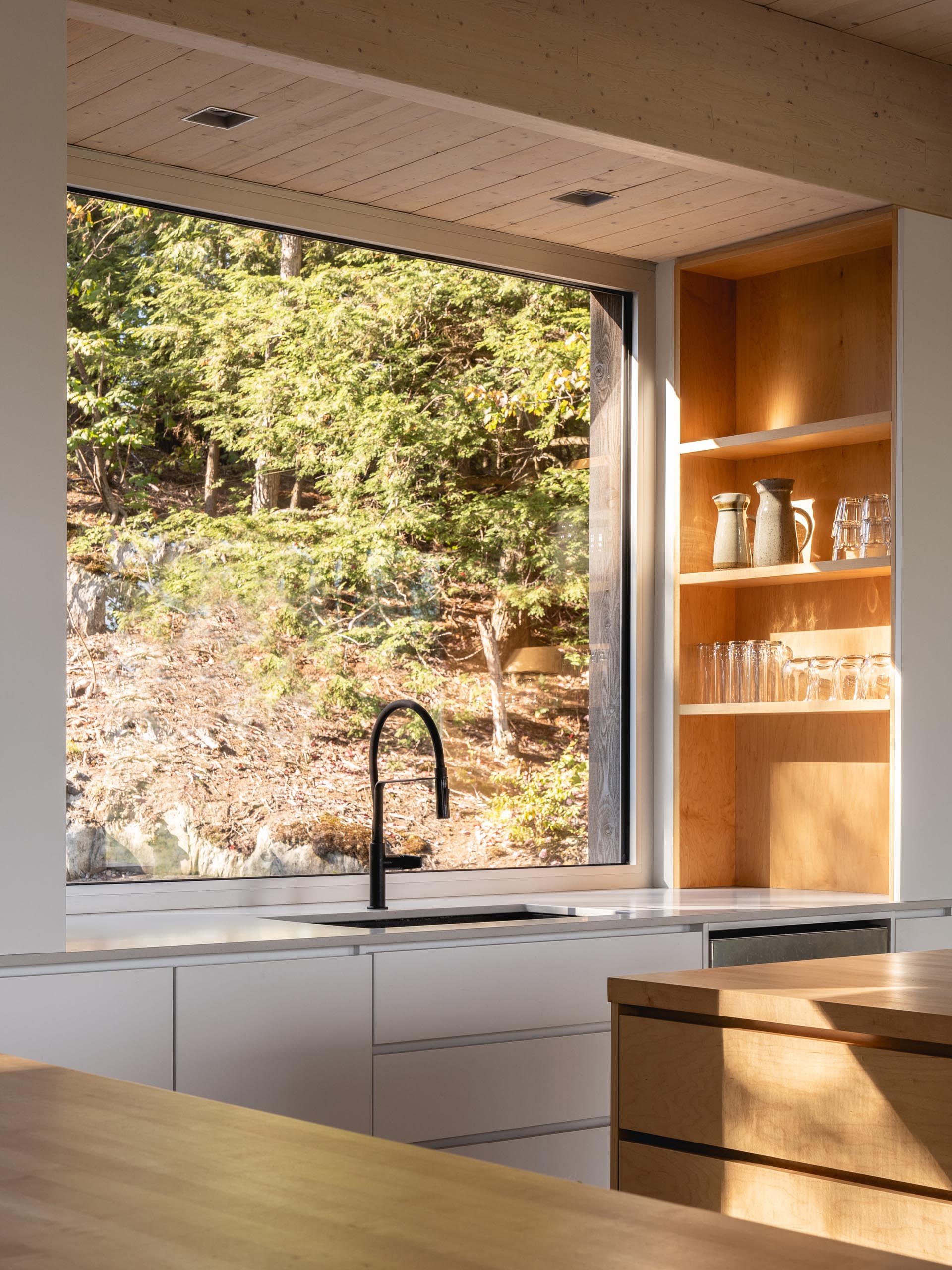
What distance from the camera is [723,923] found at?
11.7 ft

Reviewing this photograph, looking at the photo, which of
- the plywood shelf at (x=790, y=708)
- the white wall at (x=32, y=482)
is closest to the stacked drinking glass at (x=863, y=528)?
the plywood shelf at (x=790, y=708)

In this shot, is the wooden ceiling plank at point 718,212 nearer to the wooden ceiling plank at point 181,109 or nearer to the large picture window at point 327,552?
the large picture window at point 327,552

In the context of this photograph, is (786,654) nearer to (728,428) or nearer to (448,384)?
(728,428)

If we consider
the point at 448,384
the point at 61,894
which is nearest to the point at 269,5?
the point at 448,384

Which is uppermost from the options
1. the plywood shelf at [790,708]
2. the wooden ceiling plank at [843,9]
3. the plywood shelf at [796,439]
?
the wooden ceiling plank at [843,9]

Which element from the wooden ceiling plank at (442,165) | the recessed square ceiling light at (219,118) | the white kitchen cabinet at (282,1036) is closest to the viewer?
the white kitchen cabinet at (282,1036)

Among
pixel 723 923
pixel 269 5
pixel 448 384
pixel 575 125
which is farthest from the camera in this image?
pixel 448 384

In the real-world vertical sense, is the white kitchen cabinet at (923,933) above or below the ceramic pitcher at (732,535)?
below

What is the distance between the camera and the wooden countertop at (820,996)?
1948mm

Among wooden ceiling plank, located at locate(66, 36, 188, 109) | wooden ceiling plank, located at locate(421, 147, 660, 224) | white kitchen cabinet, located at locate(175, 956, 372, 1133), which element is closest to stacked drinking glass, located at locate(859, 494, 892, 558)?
wooden ceiling plank, located at locate(421, 147, 660, 224)

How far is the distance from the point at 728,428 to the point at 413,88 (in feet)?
5.78

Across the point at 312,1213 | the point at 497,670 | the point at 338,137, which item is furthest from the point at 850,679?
the point at 312,1213

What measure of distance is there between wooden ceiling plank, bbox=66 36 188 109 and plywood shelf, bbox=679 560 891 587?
2.00 metres

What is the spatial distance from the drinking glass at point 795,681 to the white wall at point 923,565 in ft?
1.02
